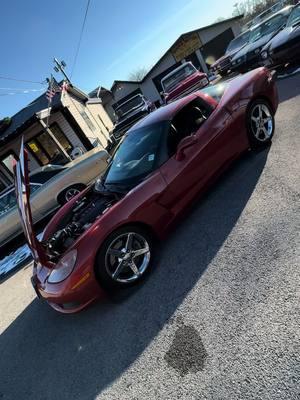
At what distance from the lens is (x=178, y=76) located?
15.1 metres

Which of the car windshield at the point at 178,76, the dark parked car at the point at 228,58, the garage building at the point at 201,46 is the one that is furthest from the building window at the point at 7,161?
the garage building at the point at 201,46

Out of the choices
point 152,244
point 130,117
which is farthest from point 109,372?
point 130,117

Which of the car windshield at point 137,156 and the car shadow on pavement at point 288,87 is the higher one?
the car windshield at point 137,156

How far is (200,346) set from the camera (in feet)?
8.23

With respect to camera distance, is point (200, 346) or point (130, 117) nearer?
point (200, 346)

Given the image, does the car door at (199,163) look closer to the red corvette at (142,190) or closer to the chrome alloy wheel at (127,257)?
the red corvette at (142,190)

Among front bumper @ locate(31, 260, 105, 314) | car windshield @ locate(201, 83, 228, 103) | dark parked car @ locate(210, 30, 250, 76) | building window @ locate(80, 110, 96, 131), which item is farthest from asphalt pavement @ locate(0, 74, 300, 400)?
building window @ locate(80, 110, 96, 131)

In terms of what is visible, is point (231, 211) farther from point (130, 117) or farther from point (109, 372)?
point (130, 117)

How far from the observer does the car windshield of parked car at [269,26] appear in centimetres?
1188

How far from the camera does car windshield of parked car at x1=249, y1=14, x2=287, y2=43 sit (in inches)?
468

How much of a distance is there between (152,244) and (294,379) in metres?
2.09

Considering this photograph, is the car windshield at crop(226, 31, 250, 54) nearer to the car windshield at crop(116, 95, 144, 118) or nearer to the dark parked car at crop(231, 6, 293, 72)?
the dark parked car at crop(231, 6, 293, 72)

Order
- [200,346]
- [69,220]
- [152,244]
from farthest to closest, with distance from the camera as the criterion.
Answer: [69,220], [152,244], [200,346]

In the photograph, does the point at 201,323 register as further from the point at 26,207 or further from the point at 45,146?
the point at 45,146
